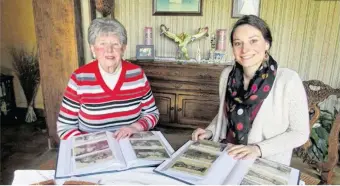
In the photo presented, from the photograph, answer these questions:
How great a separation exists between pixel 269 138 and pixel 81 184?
0.75 meters

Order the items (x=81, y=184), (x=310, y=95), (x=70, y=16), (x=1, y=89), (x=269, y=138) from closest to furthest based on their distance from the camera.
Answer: (x=81, y=184), (x=269, y=138), (x=310, y=95), (x=70, y=16), (x=1, y=89)

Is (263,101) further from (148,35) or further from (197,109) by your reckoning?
(148,35)

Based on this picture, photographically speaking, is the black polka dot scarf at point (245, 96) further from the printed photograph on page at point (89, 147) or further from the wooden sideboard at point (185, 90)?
the wooden sideboard at point (185, 90)

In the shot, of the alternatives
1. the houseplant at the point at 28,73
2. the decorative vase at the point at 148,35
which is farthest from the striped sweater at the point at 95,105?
the houseplant at the point at 28,73

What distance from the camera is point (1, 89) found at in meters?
3.40

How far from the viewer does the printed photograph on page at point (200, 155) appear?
33.8 inches

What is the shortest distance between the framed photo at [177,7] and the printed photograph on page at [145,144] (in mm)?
2245

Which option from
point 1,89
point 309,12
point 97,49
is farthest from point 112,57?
point 1,89

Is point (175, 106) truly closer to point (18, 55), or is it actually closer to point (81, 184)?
point (81, 184)

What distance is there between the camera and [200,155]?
2.92 feet

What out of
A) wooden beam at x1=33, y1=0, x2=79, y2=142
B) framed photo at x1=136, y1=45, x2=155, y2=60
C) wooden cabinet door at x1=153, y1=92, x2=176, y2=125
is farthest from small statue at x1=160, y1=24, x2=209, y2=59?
wooden beam at x1=33, y1=0, x2=79, y2=142

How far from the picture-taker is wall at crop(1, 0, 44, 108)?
3.51 metres

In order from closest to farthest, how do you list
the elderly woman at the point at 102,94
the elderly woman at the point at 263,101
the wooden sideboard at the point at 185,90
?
the elderly woman at the point at 263,101
the elderly woman at the point at 102,94
the wooden sideboard at the point at 185,90

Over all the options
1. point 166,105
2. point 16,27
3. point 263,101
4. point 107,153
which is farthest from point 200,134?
point 16,27
